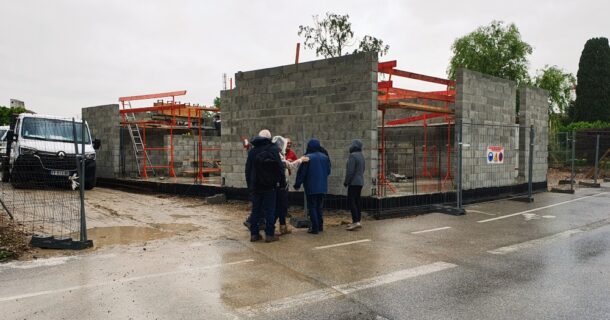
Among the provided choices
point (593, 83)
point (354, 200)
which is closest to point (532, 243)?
point (354, 200)

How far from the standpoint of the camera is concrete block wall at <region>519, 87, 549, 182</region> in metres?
14.5

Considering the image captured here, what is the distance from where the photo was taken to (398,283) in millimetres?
5098

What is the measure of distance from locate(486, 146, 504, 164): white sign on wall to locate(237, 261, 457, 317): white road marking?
7.55 metres

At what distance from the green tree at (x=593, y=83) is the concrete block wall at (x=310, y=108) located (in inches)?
1403

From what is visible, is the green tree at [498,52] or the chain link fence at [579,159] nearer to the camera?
the chain link fence at [579,159]

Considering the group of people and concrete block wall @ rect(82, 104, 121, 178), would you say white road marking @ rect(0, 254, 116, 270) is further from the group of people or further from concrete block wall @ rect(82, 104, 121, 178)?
concrete block wall @ rect(82, 104, 121, 178)

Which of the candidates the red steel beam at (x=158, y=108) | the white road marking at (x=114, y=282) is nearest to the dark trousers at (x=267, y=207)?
the white road marking at (x=114, y=282)

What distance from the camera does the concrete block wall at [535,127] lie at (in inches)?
569

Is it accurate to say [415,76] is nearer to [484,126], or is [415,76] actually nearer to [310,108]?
[310,108]

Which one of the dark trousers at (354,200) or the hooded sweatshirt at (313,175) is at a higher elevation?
the hooded sweatshirt at (313,175)

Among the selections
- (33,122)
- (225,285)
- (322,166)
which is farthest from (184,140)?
(225,285)

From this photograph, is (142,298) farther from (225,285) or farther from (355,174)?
(355,174)

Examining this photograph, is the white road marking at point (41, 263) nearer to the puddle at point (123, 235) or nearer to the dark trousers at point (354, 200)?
the puddle at point (123, 235)

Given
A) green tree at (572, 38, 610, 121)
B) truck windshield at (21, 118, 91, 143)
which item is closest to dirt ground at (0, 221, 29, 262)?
truck windshield at (21, 118, 91, 143)
